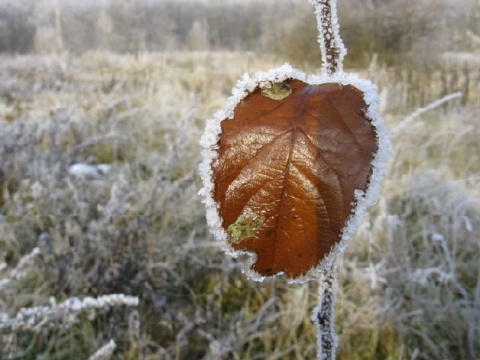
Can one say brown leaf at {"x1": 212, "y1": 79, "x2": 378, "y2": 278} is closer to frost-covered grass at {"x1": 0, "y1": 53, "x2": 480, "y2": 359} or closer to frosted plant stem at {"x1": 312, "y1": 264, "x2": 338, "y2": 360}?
frosted plant stem at {"x1": 312, "y1": 264, "x2": 338, "y2": 360}

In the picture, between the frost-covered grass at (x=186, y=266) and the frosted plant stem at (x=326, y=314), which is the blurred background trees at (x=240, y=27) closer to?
the frost-covered grass at (x=186, y=266)

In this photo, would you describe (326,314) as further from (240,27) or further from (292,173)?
(240,27)

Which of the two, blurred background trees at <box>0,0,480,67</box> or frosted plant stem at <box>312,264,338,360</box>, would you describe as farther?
blurred background trees at <box>0,0,480,67</box>

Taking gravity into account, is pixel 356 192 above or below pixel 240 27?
below

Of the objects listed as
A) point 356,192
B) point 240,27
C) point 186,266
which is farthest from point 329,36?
point 240,27

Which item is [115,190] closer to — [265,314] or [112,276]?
[112,276]

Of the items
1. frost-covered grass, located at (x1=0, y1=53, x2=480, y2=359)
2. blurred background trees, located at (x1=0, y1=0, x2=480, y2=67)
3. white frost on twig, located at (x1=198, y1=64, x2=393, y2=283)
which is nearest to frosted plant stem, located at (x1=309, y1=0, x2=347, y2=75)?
white frost on twig, located at (x1=198, y1=64, x2=393, y2=283)
